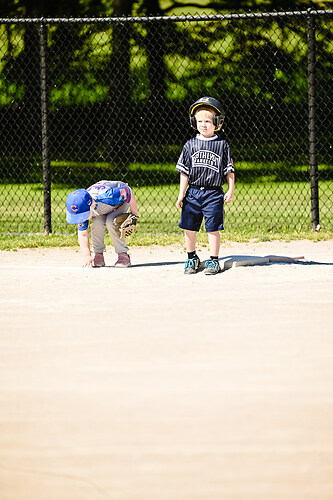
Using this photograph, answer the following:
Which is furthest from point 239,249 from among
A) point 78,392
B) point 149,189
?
point 149,189

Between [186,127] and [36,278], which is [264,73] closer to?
[186,127]

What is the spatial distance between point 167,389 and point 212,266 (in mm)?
3122

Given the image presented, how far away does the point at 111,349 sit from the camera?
459 cm

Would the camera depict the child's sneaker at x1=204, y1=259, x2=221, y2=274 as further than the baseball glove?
No

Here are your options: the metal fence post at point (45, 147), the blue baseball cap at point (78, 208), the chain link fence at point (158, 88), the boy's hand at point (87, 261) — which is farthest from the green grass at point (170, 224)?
the chain link fence at point (158, 88)

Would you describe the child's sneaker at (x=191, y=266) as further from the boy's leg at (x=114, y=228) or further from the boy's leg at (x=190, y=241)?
the boy's leg at (x=114, y=228)

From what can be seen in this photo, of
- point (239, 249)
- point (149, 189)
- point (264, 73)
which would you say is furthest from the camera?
point (264, 73)

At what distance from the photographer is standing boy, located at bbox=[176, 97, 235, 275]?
702cm

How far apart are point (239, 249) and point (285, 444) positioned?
5.12 meters

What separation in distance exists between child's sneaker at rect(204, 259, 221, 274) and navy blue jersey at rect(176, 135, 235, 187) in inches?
22.5

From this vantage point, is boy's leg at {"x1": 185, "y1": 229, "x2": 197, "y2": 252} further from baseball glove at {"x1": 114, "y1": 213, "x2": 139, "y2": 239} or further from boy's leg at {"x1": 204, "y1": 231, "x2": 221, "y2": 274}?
baseball glove at {"x1": 114, "y1": 213, "x2": 139, "y2": 239}

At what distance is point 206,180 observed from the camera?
7.02 meters

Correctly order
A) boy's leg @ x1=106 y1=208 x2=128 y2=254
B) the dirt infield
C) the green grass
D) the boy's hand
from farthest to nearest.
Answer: the green grass, boy's leg @ x1=106 y1=208 x2=128 y2=254, the boy's hand, the dirt infield

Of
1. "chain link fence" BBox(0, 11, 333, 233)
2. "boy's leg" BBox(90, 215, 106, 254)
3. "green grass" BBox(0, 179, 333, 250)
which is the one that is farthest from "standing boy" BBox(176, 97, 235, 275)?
"chain link fence" BBox(0, 11, 333, 233)
